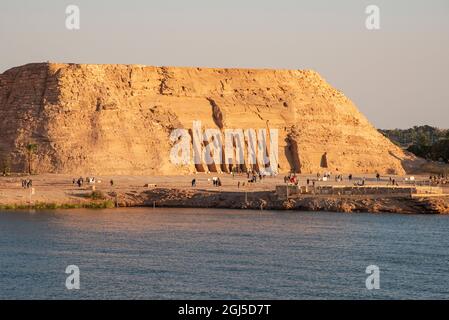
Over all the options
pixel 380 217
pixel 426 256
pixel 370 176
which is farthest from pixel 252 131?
pixel 426 256

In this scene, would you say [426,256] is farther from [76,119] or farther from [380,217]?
[76,119]

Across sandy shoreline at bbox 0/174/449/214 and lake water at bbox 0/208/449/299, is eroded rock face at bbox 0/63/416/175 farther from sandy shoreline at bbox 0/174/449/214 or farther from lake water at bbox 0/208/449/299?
lake water at bbox 0/208/449/299

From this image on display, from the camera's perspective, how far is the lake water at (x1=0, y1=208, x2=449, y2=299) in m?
31.7

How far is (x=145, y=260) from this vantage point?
124 feet

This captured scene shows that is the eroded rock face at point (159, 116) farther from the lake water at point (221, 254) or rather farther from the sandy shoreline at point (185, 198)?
the lake water at point (221, 254)

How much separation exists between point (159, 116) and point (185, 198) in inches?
845

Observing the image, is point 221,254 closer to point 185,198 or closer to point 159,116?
point 185,198

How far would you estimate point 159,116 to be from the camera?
82.5 meters

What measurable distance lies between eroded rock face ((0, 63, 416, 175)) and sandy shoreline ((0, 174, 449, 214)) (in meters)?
7.66

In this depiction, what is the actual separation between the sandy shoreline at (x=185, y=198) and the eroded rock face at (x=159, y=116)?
302 inches

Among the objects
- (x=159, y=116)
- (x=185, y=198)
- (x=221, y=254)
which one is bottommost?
(x=221, y=254)

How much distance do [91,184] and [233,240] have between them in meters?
23.5

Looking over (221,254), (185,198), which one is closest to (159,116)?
(185,198)

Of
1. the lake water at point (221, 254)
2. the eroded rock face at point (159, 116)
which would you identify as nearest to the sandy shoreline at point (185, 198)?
the lake water at point (221, 254)
